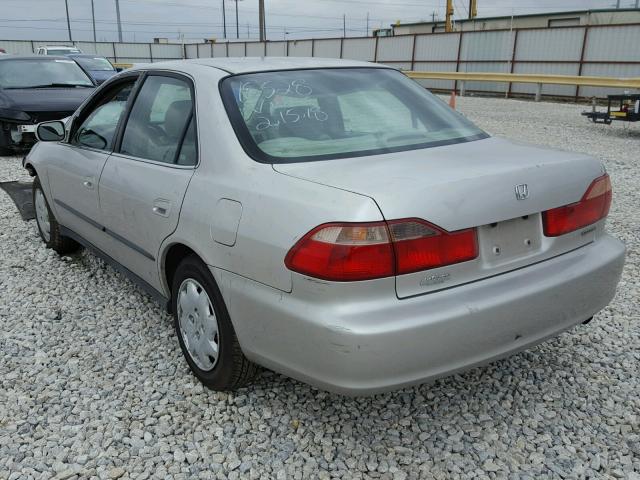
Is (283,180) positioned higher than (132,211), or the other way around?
(283,180)

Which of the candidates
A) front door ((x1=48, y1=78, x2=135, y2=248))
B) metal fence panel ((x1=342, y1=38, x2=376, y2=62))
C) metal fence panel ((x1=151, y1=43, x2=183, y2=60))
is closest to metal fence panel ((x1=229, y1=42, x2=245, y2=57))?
metal fence panel ((x1=151, y1=43, x2=183, y2=60))

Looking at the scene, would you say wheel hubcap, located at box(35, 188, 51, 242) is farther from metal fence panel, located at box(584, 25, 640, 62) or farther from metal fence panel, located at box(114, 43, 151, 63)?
metal fence panel, located at box(114, 43, 151, 63)

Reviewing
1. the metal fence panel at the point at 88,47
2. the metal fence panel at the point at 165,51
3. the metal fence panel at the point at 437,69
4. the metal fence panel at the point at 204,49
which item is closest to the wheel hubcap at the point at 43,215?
the metal fence panel at the point at 437,69

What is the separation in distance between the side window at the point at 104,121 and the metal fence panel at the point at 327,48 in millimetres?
29329

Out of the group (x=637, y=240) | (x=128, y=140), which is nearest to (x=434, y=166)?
(x=128, y=140)

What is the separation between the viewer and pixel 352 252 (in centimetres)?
210

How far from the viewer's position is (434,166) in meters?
2.44

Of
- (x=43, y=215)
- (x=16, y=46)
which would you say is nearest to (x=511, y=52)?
(x=43, y=215)

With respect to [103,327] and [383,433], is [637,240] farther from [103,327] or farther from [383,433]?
[103,327]

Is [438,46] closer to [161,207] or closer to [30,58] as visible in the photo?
[30,58]

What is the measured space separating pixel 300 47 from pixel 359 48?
567 centimetres

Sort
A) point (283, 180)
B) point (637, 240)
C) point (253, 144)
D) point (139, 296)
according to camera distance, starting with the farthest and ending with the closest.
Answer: point (637, 240) → point (139, 296) → point (253, 144) → point (283, 180)

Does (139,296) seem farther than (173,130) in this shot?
Yes

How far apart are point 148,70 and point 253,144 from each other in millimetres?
1260
